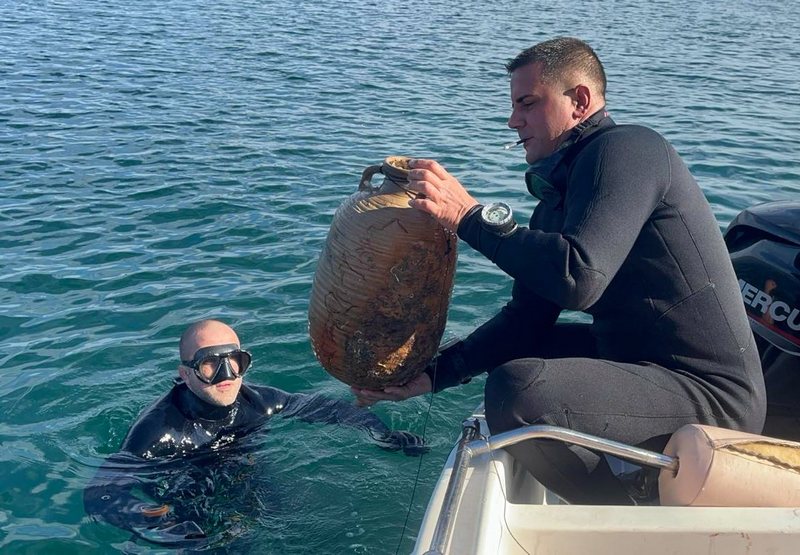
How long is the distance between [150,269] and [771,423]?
5.74m

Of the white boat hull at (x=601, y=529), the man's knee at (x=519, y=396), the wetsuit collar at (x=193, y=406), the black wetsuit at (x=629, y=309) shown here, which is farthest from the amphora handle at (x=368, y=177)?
the wetsuit collar at (x=193, y=406)

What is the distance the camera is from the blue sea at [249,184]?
17.4ft

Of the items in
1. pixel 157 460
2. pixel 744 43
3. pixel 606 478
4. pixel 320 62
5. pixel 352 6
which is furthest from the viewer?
pixel 352 6

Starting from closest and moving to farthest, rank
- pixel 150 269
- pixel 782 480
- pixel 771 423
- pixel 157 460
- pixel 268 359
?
1. pixel 782 480
2. pixel 771 423
3. pixel 157 460
4. pixel 268 359
5. pixel 150 269

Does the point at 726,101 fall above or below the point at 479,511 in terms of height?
below

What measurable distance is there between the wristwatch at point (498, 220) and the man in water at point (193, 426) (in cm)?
216

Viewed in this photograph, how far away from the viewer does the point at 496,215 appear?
346cm

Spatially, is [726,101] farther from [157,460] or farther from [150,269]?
[157,460]

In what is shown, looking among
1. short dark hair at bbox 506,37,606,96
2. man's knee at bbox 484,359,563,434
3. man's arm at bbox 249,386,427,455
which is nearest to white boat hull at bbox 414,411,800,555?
man's knee at bbox 484,359,563,434

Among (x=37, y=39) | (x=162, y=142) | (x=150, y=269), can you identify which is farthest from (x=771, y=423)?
(x=37, y=39)

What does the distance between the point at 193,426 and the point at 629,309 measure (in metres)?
2.85

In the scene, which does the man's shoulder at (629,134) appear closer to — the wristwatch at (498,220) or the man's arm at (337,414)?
the wristwatch at (498,220)

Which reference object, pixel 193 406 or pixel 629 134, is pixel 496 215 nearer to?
pixel 629 134

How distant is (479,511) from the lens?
10.1 feet
